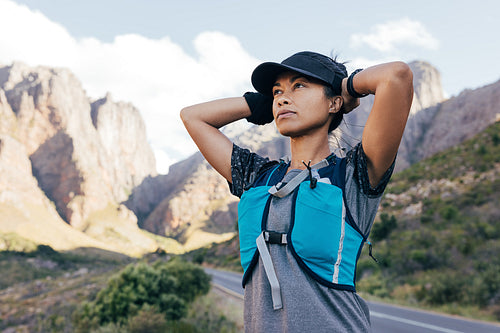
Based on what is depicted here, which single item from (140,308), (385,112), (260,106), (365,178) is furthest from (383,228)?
(385,112)

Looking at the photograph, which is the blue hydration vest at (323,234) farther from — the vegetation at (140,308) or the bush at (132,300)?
the bush at (132,300)

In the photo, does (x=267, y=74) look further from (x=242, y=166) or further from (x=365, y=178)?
(x=365, y=178)

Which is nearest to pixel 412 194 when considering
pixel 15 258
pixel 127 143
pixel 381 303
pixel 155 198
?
pixel 381 303

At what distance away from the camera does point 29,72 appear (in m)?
99.0

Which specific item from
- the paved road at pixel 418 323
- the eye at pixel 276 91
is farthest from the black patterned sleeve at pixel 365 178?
the paved road at pixel 418 323

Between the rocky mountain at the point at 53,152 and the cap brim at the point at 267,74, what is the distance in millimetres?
70721

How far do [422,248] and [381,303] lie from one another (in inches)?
244

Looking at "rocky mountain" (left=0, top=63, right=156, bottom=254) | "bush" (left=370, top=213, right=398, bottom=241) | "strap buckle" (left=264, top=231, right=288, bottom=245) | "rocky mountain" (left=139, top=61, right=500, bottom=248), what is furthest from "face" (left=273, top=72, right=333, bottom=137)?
"rocky mountain" (left=0, top=63, right=156, bottom=254)

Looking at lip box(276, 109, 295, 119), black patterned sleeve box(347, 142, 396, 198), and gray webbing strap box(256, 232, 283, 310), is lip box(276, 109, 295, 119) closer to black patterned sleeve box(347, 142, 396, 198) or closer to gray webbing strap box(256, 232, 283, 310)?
black patterned sleeve box(347, 142, 396, 198)

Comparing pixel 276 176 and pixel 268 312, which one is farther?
pixel 276 176

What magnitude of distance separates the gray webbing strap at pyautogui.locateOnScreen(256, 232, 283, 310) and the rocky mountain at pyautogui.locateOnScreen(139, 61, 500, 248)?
58240 millimetres

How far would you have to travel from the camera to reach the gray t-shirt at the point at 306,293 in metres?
1.28

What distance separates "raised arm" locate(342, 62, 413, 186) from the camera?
1.35 m

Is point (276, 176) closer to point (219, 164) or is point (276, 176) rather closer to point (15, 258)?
point (219, 164)
